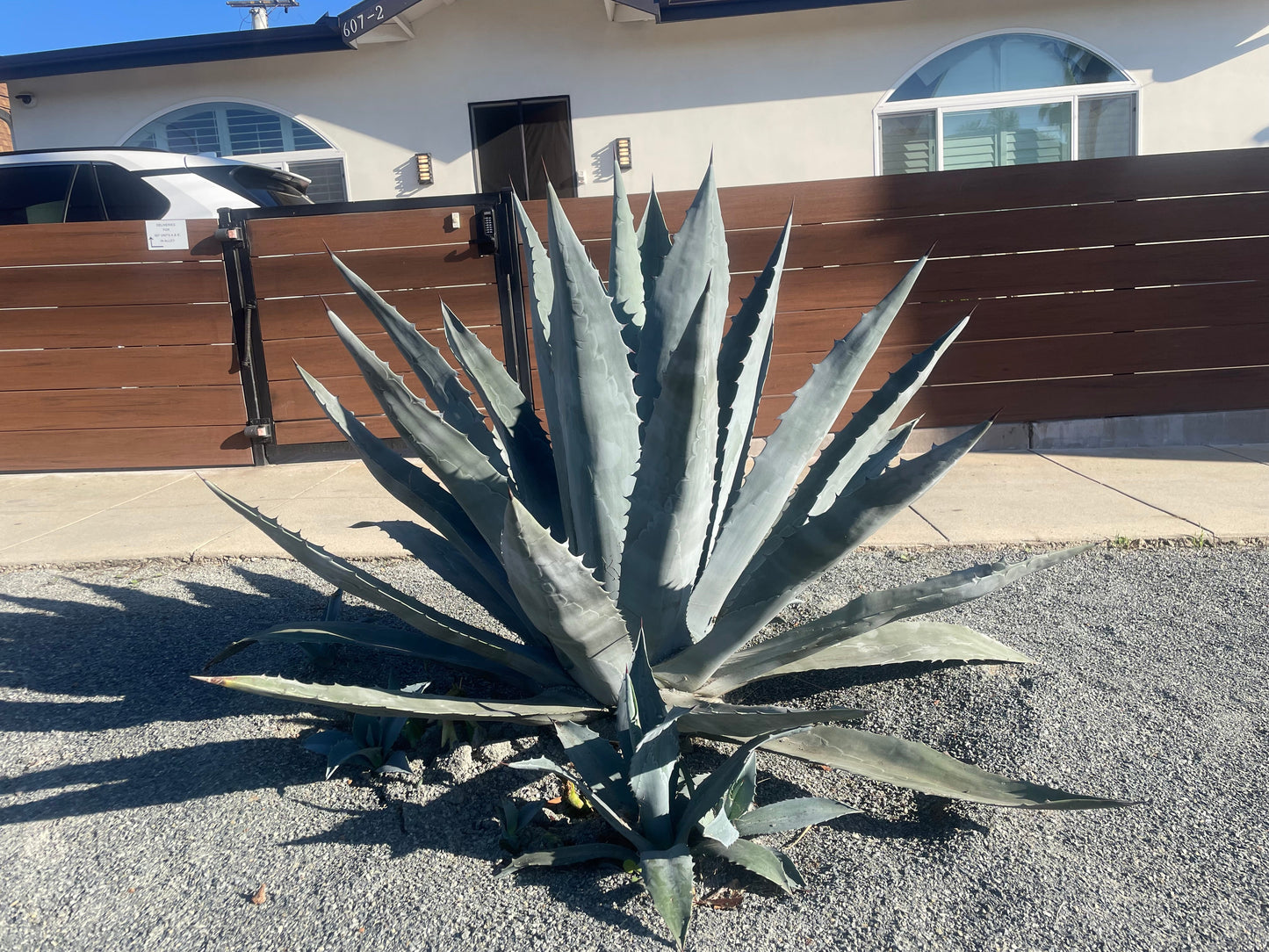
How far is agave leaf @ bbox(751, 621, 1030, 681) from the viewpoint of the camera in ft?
6.86

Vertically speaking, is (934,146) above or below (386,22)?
below

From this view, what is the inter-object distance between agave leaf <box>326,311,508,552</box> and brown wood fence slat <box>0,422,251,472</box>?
4.42 meters

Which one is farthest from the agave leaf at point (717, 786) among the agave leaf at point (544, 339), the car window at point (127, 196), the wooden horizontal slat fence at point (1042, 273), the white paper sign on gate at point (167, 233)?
the car window at point (127, 196)

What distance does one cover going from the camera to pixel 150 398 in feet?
19.1

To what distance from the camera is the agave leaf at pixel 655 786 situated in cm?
155

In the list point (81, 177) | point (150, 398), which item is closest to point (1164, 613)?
point (150, 398)

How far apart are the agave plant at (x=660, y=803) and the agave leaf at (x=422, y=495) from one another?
503 millimetres

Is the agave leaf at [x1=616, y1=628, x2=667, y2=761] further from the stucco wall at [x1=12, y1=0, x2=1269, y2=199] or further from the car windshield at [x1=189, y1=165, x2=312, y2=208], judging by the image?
the stucco wall at [x1=12, y1=0, x2=1269, y2=199]

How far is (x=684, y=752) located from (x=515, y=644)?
1.59 ft

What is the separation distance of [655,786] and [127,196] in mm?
7025

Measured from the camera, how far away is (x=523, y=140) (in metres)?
9.68

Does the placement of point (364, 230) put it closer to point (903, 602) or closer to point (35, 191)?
point (35, 191)

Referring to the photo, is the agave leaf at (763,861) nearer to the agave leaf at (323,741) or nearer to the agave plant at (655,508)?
the agave plant at (655,508)

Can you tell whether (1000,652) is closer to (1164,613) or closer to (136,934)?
(1164,613)
